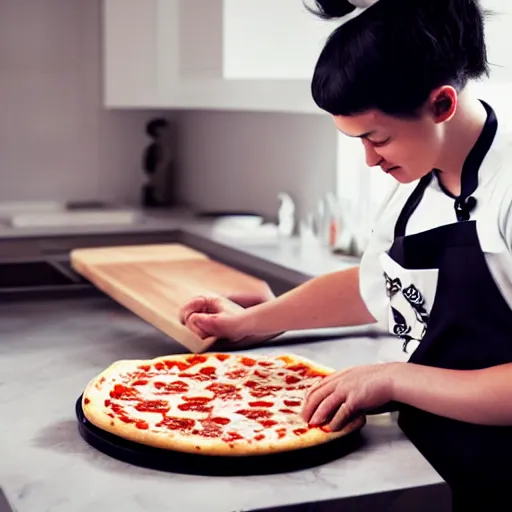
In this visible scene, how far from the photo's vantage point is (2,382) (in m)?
1.61

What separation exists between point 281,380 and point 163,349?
43 cm

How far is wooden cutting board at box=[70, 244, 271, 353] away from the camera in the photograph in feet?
6.12

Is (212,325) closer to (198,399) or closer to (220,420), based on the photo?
(198,399)

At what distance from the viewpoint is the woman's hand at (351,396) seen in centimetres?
126

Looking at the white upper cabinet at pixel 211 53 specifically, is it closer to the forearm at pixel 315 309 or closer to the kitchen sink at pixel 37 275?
the kitchen sink at pixel 37 275

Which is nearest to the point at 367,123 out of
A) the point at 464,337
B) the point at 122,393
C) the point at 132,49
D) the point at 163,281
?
the point at 464,337

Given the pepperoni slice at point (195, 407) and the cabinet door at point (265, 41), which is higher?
the cabinet door at point (265, 41)

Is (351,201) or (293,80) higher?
(293,80)

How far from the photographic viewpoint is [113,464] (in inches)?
47.8

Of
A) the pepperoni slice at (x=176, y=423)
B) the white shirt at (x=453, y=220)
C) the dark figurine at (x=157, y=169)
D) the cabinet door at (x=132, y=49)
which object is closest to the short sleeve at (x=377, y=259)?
the white shirt at (x=453, y=220)

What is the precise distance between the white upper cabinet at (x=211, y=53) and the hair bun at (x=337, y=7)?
1.04m

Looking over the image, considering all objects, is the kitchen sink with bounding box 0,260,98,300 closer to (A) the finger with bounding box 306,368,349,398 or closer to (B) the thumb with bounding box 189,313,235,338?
(B) the thumb with bounding box 189,313,235,338

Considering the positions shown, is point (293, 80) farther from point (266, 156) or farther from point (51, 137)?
point (51, 137)

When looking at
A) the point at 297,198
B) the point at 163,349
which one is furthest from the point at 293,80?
the point at 163,349
